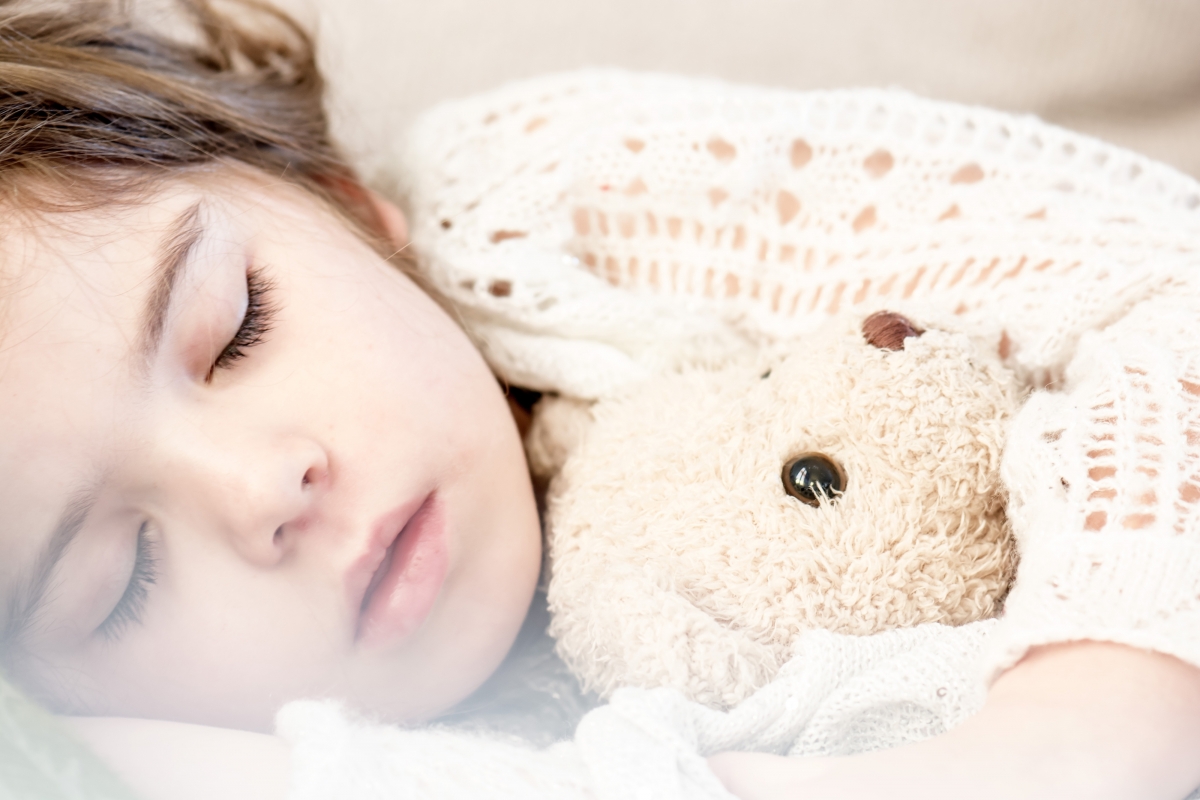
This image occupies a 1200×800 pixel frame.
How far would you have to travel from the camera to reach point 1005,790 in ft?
1.45

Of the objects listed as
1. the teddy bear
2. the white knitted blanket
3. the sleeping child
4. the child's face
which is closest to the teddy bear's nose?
the teddy bear

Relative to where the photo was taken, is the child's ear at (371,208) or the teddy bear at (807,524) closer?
the teddy bear at (807,524)

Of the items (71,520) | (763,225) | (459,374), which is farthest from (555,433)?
(71,520)

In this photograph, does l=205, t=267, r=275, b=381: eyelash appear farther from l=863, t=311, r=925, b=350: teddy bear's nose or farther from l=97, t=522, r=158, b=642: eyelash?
l=863, t=311, r=925, b=350: teddy bear's nose

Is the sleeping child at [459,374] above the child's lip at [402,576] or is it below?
above

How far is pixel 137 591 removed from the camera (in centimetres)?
62

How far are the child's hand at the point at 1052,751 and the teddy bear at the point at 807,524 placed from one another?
0.10 m

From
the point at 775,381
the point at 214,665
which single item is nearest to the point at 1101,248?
the point at 775,381

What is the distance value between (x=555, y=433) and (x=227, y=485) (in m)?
0.33

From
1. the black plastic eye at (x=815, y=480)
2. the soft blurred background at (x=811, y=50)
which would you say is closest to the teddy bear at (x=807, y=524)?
the black plastic eye at (x=815, y=480)

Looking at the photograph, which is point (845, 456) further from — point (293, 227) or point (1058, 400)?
point (293, 227)

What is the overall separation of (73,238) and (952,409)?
637 mm

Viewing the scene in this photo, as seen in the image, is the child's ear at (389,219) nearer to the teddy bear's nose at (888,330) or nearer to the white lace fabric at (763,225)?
the white lace fabric at (763,225)

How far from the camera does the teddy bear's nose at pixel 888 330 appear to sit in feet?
2.16
